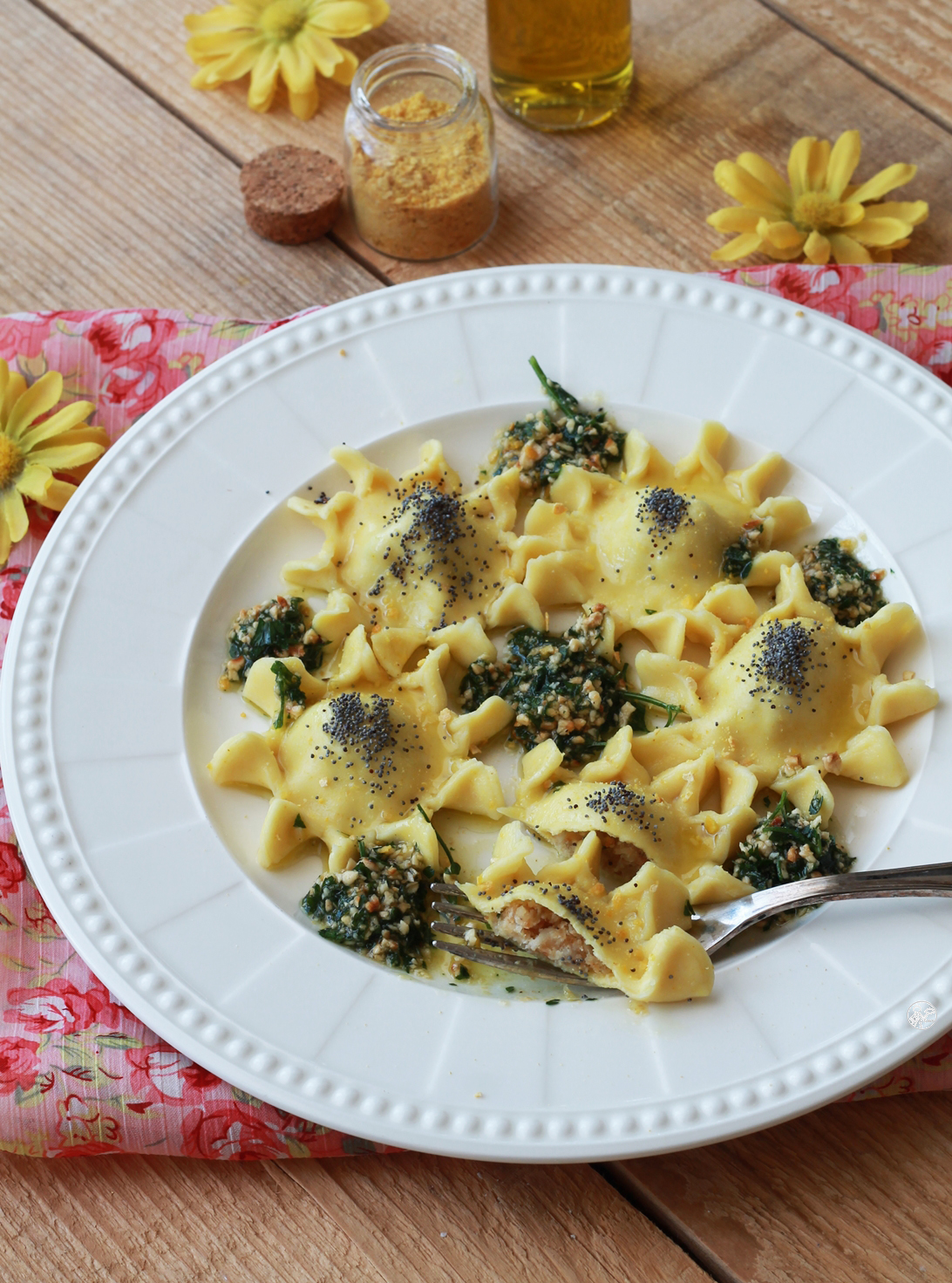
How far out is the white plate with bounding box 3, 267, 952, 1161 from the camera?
9.37 feet

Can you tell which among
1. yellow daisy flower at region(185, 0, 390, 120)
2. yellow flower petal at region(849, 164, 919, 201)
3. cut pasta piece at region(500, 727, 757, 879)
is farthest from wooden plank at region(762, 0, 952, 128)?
cut pasta piece at region(500, 727, 757, 879)

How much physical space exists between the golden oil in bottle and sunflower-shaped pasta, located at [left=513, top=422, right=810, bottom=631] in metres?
1.63

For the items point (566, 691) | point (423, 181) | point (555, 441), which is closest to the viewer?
point (566, 691)

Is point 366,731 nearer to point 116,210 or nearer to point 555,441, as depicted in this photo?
point 555,441

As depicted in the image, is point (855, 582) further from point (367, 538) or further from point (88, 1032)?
point (88, 1032)

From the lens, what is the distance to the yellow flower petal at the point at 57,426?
3932mm

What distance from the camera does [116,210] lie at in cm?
467

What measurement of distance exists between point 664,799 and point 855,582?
0.87m

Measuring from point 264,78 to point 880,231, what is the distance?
234cm

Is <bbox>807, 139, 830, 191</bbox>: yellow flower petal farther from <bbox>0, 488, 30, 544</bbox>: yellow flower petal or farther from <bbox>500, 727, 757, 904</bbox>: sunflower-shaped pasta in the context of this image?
<bbox>0, 488, 30, 544</bbox>: yellow flower petal

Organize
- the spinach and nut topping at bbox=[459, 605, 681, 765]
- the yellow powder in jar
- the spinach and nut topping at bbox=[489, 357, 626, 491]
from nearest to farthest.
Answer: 1. the spinach and nut topping at bbox=[459, 605, 681, 765]
2. the spinach and nut topping at bbox=[489, 357, 626, 491]
3. the yellow powder in jar

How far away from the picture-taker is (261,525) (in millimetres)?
3719

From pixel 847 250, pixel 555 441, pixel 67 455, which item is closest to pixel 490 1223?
pixel 555 441

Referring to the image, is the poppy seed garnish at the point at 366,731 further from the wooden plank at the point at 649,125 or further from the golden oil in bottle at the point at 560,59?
the golden oil in bottle at the point at 560,59
